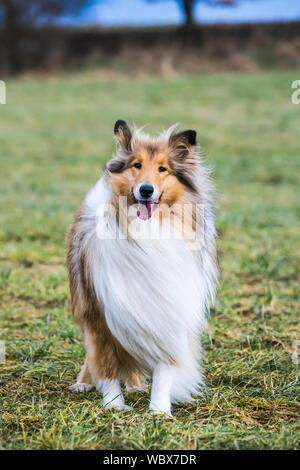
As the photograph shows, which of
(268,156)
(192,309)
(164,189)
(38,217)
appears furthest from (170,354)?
(268,156)

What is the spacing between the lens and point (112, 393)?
3666 millimetres

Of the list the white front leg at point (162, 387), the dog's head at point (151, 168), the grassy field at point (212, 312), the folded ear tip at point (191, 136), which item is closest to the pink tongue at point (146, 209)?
the dog's head at point (151, 168)

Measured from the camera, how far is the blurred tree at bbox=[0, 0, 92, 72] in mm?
28734

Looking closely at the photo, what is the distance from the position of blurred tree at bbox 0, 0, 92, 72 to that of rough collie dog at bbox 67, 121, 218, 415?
2692cm

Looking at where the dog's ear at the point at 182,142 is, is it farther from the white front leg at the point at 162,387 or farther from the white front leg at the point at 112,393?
the white front leg at the point at 112,393

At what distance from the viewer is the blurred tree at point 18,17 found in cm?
2873

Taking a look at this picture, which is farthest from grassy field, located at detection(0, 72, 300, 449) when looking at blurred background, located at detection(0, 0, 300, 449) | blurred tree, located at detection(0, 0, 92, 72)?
blurred tree, located at detection(0, 0, 92, 72)

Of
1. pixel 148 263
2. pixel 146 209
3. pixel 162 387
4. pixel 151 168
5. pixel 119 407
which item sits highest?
pixel 151 168

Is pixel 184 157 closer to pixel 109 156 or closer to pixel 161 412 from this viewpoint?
pixel 161 412

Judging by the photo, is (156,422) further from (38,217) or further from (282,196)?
(282,196)

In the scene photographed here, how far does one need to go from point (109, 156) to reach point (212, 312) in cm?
1041

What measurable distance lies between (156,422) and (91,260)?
3.27 ft

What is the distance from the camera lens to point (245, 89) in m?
22.8

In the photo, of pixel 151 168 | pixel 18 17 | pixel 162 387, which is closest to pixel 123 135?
pixel 151 168
